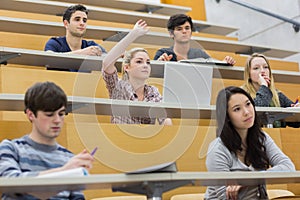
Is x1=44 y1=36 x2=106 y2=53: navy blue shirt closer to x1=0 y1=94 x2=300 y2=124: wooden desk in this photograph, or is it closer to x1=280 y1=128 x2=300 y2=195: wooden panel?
x1=0 y1=94 x2=300 y2=124: wooden desk

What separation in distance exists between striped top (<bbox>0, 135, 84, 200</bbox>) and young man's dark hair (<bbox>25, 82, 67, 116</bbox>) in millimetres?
110

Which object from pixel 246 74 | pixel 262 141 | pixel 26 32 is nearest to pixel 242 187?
pixel 262 141

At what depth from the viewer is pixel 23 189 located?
1.37 m

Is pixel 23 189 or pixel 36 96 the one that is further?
pixel 36 96

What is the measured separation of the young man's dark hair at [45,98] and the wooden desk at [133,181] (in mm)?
266

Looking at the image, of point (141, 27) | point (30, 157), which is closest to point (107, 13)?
point (141, 27)

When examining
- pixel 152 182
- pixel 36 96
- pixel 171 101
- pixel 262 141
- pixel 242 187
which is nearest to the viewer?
pixel 152 182

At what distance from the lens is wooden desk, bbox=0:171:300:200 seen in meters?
1.34

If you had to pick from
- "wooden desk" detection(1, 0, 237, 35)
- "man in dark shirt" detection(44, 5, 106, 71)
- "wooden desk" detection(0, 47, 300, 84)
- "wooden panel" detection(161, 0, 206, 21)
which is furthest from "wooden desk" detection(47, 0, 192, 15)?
"wooden desk" detection(0, 47, 300, 84)

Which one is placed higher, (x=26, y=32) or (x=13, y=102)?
(x=26, y=32)

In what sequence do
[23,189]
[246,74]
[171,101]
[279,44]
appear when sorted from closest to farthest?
1. [23,189]
2. [171,101]
3. [246,74]
4. [279,44]

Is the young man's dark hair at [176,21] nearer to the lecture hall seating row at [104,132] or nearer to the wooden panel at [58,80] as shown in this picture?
the lecture hall seating row at [104,132]

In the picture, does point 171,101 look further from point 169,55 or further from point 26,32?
point 26,32

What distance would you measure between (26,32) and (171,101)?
1484 millimetres
